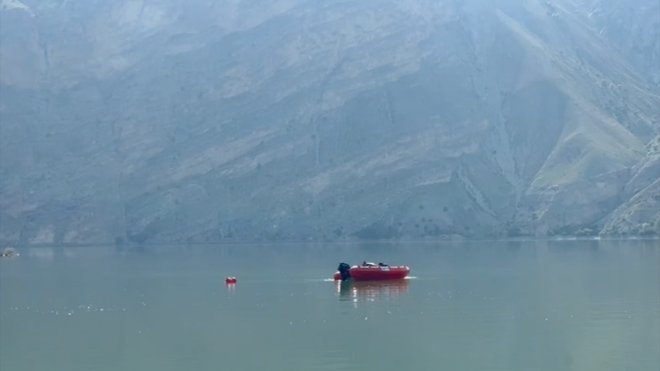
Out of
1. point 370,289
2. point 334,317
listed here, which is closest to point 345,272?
point 370,289

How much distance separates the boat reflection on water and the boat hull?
39cm

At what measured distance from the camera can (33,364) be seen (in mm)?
44500

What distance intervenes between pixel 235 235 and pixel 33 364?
11463 centimetres

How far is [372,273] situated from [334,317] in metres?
27.1

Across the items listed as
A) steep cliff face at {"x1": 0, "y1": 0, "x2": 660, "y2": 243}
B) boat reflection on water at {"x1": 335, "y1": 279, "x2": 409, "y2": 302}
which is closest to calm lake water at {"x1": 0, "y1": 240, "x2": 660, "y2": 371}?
boat reflection on water at {"x1": 335, "y1": 279, "x2": 409, "y2": 302}

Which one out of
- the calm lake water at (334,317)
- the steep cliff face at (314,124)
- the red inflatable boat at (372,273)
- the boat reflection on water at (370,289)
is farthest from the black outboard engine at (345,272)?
the steep cliff face at (314,124)

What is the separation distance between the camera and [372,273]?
85500 millimetres

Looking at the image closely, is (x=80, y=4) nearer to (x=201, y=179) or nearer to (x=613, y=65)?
(x=201, y=179)

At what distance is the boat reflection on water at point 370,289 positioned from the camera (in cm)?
7144

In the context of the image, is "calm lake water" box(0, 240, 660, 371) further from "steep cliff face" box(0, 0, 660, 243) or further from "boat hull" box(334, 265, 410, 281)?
"steep cliff face" box(0, 0, 660, 243)

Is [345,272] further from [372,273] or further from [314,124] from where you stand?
[314,124]

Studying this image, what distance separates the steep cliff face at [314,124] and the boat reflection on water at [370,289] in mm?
68848

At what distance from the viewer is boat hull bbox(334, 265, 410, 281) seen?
275ft

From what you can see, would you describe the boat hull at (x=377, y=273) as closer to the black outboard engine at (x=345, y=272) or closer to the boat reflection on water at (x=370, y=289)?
the black outboard engine at (x=345, y=272)
